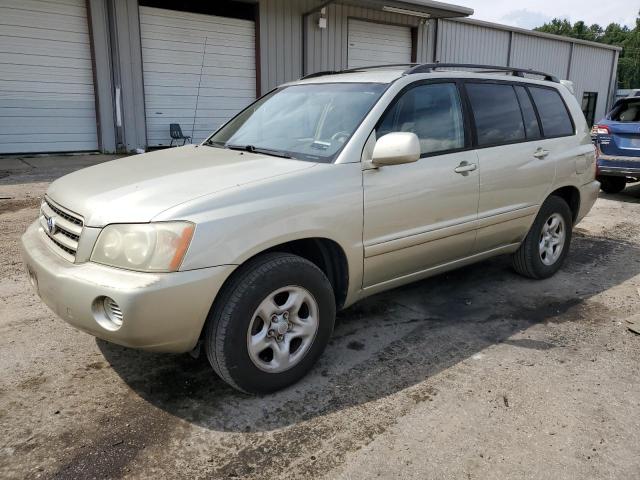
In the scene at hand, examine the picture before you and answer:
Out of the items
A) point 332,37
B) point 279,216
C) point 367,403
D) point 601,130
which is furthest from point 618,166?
point 332,37

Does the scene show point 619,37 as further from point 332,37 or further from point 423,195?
point 423,195

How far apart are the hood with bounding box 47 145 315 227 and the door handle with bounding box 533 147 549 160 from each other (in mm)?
2253

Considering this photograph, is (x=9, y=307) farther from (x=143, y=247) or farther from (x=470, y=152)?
(x=470, y=152)

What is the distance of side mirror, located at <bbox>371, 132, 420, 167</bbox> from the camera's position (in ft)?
10.2

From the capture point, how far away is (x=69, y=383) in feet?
9.87

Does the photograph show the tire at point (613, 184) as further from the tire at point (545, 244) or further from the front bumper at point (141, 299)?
the front bumper at point (141, 299)

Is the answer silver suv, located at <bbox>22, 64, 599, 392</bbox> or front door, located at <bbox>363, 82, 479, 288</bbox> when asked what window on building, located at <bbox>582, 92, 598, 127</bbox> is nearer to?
silver suv, located at <bbox>22, 64, 599, 392</bbox>

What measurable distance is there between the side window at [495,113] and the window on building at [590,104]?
21.0 m

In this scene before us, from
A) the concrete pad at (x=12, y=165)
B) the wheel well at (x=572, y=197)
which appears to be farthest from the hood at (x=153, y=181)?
the concrete pad at (x=12, y=165)

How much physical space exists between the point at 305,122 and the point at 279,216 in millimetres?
1082

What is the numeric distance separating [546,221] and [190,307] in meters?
3.41

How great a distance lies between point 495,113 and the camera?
418cm

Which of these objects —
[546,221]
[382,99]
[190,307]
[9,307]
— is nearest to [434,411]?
[190,307]

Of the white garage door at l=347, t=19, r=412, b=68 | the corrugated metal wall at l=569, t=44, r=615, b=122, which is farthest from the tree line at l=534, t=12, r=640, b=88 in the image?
the white garage door at l=347, t=19, r=412, b=68
